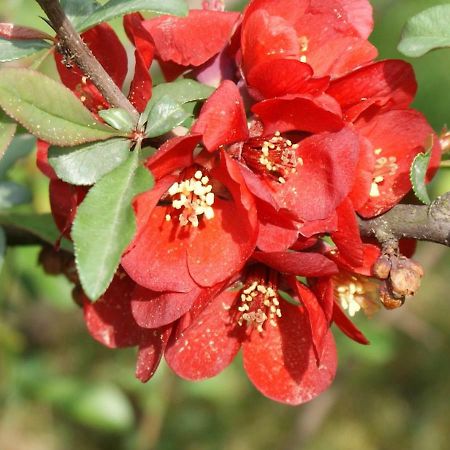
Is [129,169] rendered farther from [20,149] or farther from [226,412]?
[226,412]

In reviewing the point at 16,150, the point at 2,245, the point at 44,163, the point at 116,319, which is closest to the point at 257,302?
the point at 116,319

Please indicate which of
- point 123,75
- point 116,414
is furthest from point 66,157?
point 116,414

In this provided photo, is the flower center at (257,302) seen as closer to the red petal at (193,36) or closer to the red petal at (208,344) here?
the red petal at (208,344)

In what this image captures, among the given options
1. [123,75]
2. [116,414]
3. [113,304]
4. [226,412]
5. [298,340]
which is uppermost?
[123,75]

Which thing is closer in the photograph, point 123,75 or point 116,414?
point 123,75

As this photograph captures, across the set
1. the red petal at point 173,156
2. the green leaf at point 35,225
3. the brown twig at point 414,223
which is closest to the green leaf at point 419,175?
the brown twig at point 414,223

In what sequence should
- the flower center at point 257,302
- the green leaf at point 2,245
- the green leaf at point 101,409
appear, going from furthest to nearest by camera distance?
the green leaf at point 101,409 < the green leaf at point 2,245 < the flower center at point 257,302

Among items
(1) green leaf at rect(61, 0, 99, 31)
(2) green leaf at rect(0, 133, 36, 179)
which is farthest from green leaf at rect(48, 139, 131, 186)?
(2) green leaf at rect(0, 133, 36, 179)
